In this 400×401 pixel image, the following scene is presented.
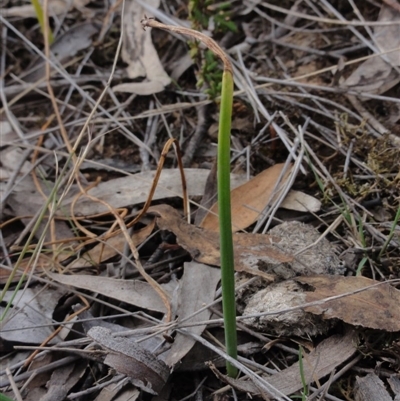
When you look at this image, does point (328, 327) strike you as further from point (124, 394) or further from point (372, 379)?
point (124, 394)

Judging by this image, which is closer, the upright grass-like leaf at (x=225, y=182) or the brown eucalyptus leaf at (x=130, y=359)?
the upright grass-like leaf at (x=225, y=182)

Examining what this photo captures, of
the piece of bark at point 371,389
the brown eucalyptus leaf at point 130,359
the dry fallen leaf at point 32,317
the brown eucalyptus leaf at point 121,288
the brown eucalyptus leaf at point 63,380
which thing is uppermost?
the brown eucalyptus leaf at point 130,359

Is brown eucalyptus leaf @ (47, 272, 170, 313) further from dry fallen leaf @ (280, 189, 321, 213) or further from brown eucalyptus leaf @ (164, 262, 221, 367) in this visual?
dry fallen leaf @ (280, 189, 321, 213)

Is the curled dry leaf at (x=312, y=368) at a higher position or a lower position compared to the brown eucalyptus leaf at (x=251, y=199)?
lower

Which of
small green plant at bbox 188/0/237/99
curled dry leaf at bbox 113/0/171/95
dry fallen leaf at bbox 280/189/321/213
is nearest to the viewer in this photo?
dry fallen leaf at bbox 280/189/321/213

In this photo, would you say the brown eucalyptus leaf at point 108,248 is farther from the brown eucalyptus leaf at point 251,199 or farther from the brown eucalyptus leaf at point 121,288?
the brown eucalyptus leaf at point 251,199

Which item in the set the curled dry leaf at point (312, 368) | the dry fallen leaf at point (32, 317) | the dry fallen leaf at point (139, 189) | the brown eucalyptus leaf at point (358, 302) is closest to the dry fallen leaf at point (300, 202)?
the dry fallen leaf at point (139, 189)

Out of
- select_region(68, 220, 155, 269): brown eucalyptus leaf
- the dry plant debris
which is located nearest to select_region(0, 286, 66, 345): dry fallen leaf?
the dry plant debris
